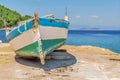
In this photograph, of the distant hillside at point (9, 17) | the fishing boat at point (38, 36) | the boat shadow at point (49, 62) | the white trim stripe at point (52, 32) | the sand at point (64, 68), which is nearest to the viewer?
the sand at point (64, 68)

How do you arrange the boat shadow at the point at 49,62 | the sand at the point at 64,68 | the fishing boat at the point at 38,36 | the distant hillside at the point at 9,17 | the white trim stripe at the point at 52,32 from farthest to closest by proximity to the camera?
the distant hillside at the point at 9,17, the boat shadow at the point at 49,62, the white trim stripe at the point at 52,32, the fishing boat at the point at 38,36, the sand at the point at 64,68

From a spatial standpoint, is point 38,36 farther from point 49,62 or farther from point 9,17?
point 9,17

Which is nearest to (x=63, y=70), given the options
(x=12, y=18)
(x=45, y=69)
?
(x=45, y=69)

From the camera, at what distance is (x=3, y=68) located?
40.9 feet

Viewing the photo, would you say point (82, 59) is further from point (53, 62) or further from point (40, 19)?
point (40, 19)

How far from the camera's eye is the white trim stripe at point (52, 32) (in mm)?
12180

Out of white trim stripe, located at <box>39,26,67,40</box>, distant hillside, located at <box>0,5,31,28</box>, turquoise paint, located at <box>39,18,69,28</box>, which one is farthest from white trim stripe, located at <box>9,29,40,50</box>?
distant hillside, located at <box>0,5,31,28</box>

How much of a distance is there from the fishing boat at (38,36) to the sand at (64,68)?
0.54m

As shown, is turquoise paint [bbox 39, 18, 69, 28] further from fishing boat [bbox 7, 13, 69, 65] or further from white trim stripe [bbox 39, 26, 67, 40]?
white trim stripe [bbox 39, 26, 67, 40]

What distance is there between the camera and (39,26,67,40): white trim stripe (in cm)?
1218

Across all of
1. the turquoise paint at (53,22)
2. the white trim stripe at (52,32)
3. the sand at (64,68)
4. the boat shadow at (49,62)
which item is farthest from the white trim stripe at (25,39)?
the sand at (64,68)

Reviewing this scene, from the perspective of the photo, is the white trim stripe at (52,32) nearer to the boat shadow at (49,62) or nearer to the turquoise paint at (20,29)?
the turquoise paint at (20,29)

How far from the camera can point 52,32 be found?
12.8m

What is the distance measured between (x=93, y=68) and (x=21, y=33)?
3363 mm
